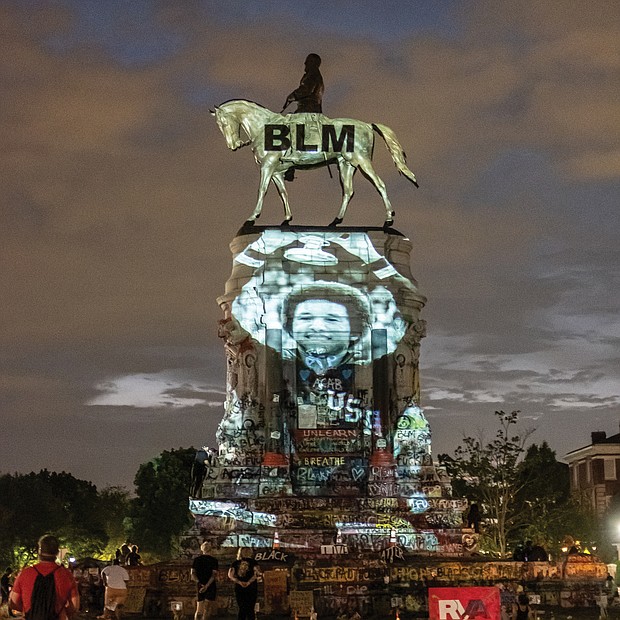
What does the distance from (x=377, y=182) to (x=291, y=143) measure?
3992 mm

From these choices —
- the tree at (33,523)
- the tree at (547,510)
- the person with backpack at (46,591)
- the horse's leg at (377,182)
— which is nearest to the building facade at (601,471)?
the tree at (547,510)

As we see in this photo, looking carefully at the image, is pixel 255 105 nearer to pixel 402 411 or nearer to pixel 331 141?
pixel 331 141

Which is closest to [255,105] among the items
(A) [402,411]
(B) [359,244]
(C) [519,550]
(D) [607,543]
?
(B) [359,244]

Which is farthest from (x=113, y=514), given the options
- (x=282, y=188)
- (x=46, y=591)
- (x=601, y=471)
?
(x=46, y=591)

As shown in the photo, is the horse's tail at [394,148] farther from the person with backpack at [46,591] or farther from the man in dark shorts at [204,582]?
the person with backpack at [46,591]

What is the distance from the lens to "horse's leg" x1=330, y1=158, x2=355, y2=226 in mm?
57188

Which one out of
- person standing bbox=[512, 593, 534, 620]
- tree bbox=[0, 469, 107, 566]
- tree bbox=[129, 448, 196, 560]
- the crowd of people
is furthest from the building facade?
person standing bbox=[512, 593, 534, 620]

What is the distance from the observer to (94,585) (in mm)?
40156

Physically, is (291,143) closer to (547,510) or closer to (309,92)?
(309,92)

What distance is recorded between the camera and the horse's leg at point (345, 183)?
5719cm

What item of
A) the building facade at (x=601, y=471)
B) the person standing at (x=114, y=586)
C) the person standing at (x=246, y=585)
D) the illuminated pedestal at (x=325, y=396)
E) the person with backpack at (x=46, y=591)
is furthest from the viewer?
the building facade at (x=601, y=471)

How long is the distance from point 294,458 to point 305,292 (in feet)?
22.1

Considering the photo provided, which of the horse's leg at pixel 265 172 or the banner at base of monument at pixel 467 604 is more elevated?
the horse's leg at pixel 265 172

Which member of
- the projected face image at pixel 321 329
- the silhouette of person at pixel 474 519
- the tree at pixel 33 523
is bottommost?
the silhouette of person at pixel 474 519
